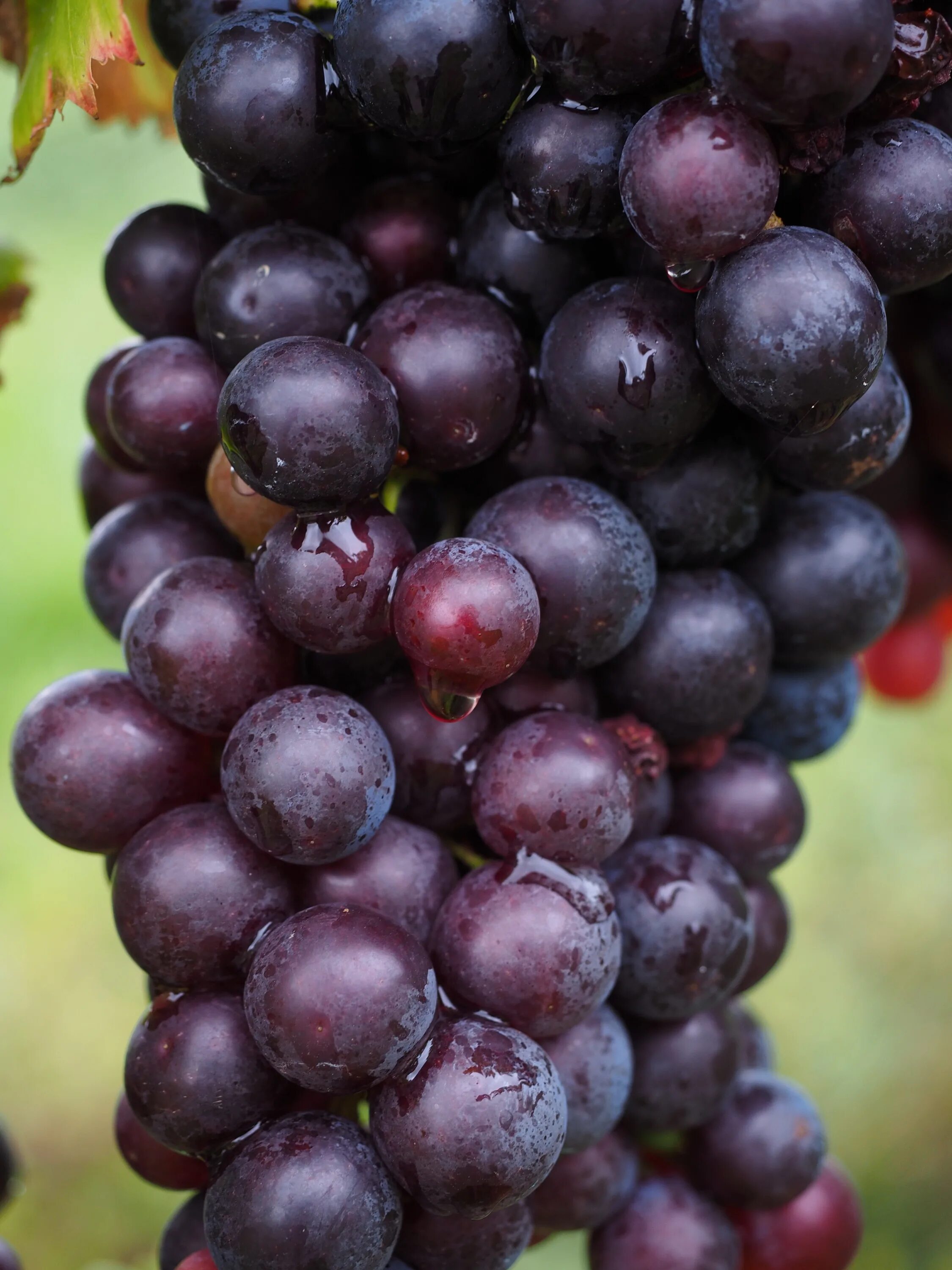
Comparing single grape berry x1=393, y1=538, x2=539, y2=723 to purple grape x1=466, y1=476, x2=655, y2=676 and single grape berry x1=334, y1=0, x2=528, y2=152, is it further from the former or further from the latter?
single grape berry x1=334, y1=0, x2=528, y2=152

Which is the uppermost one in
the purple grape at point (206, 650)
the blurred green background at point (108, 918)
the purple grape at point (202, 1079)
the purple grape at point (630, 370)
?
the purple grape at point (630, 370)

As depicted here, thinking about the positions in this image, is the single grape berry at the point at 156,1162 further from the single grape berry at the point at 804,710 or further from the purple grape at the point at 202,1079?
the single grape berry at the point at 804,710

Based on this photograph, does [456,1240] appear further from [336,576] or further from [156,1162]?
[336,576]

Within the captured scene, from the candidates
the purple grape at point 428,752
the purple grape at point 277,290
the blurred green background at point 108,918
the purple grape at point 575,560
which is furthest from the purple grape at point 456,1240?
the blurred green background at point 108,918

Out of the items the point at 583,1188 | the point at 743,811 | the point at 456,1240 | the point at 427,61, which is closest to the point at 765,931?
the point at 743,811

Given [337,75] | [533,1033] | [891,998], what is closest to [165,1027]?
[533,1033]

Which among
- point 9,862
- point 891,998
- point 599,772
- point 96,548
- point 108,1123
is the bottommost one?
point 891,998

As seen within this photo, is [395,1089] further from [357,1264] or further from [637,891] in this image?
[637,891]

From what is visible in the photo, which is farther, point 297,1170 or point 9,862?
point 9,862
